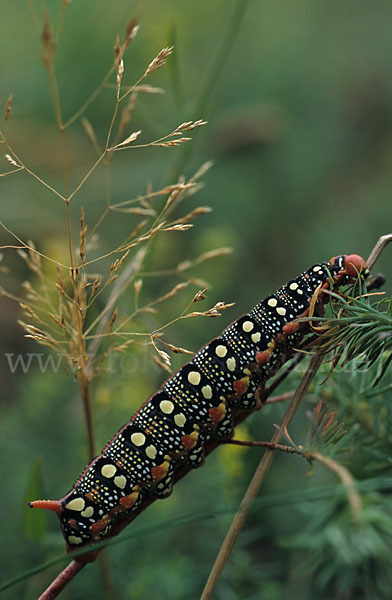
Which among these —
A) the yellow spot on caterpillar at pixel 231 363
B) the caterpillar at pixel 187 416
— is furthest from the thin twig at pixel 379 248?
the yellow spot on caterpillar at pixel 231 363

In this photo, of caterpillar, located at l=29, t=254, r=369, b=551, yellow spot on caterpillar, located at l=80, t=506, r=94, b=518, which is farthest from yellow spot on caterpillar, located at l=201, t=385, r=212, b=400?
yellow spot on caterpillar, located at l=80, t=506, r=94, b=518

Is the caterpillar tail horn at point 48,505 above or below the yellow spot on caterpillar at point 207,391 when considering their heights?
below

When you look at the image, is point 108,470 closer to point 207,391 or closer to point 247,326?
point 207,391

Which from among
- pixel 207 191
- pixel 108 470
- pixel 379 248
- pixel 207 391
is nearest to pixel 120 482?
pixel 108 470

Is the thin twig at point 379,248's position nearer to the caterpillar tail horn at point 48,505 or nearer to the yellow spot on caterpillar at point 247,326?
the yellow spot on caterpillar at point 247,326

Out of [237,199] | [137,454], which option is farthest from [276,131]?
[137,454]

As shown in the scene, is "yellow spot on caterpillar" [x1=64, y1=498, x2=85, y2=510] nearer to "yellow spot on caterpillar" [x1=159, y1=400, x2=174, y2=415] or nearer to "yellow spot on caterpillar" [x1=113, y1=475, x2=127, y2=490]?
"yellow spot on caterpillar" [x1=113, y1=475, x2=127, y2=490]
